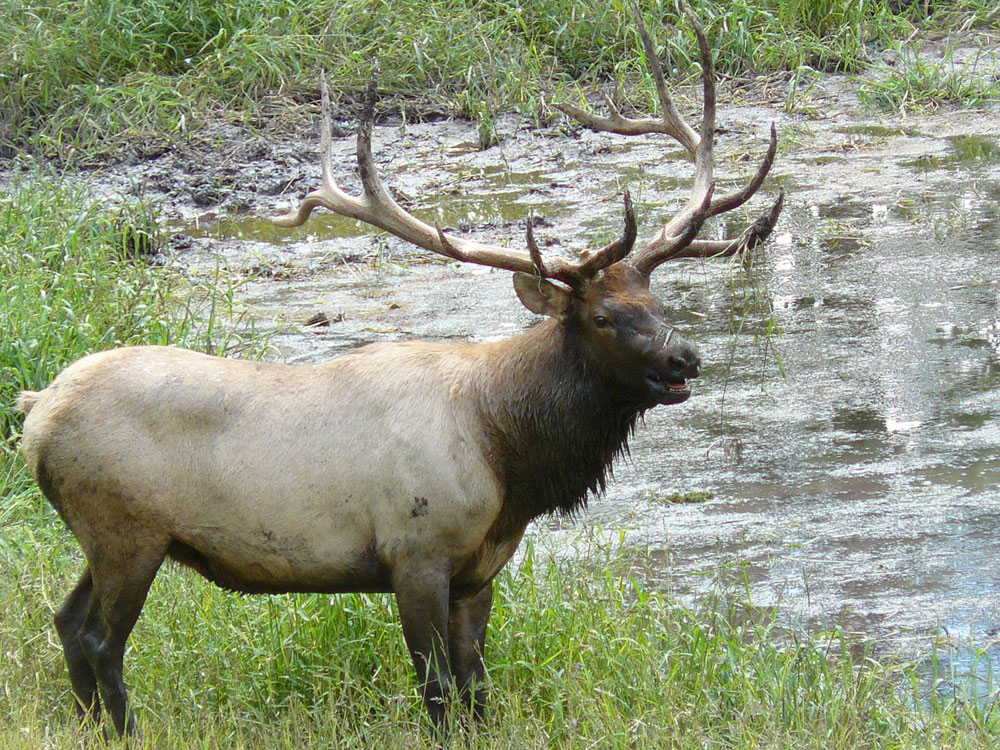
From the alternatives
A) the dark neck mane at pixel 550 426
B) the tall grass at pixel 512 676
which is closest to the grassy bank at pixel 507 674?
the tall grass at pixel 512 676

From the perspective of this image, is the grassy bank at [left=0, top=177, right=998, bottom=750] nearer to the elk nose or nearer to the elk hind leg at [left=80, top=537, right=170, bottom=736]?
the elk hind leg at [left=80, top=537, right=170, bottom=736]

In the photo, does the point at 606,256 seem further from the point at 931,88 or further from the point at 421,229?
the point at 931,88

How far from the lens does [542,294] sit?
14.7 ft

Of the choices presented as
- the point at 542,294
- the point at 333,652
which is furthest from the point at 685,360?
the point at 333,652

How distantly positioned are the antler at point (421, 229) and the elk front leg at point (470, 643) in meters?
0.97

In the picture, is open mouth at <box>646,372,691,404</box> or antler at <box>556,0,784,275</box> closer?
open mouth at <box>646,372,691,404</box>

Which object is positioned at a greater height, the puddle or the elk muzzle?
the elk muzzle

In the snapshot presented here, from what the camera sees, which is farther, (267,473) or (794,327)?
(794,327)

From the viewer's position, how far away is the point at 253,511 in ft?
14.0

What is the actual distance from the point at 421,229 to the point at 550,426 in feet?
2.59

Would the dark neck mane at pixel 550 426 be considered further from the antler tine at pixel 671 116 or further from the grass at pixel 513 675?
the antler tine at pixel 671 116

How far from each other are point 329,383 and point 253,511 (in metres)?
0.46

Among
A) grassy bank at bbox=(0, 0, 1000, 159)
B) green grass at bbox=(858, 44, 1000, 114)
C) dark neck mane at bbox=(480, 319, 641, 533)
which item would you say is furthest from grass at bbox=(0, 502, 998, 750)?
green grass at bbox=(858, 44, 1000, 114)

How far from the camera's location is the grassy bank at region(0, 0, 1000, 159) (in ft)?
37.7
